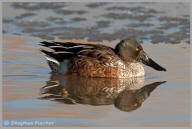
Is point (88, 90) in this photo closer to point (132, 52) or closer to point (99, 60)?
point (99, 60)

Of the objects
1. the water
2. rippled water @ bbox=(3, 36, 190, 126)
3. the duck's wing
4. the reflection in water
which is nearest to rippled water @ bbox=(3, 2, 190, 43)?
the water

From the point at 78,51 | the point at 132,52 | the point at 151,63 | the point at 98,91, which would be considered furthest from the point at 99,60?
the point at 98,91

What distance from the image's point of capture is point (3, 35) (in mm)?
14922

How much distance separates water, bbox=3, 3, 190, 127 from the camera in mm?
8625

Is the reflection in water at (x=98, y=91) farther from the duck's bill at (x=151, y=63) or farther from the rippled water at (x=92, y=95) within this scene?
the duck's bill at (x=151, y=63)

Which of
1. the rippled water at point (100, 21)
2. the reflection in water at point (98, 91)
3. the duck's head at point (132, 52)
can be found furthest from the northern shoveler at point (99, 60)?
the rippled water at point (100, 21)

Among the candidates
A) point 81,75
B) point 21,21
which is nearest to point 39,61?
point 81,75

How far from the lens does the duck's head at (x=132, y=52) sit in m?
11.9

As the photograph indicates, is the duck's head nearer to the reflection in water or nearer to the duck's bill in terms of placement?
the duck's bill

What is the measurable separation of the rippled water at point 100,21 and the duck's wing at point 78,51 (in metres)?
2.64

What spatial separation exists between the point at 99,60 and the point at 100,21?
15.0 feet

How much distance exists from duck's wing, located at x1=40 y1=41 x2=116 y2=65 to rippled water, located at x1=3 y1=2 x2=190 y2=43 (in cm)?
264

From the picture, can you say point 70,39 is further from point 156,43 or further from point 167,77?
point 167,77

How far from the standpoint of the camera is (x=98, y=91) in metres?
10.4
